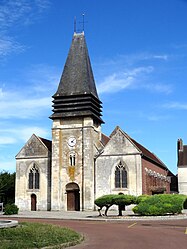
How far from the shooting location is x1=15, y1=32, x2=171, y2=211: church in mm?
41094

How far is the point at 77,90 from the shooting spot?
4347 centimetres

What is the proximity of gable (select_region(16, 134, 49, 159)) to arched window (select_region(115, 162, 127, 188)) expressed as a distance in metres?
9.00

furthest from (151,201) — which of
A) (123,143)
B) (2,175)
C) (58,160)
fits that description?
(2,175)

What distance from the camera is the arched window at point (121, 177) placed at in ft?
135

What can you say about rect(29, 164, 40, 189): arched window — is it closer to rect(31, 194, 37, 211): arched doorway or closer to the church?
the church

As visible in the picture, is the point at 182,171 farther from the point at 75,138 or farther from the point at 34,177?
the point at 34,177

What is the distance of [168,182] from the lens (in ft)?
200

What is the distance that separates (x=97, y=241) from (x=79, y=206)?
27.5 metres

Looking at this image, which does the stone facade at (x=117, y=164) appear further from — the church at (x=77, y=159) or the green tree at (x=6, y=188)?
the green tree at (x=6, y=188)

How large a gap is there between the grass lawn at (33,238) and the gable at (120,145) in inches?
1046

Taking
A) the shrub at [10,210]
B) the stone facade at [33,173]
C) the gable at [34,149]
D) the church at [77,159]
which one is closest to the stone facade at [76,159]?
the church at [77,159]

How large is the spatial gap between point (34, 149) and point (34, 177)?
3.37 meters

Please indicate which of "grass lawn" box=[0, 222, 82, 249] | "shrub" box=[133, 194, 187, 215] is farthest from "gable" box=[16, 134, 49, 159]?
"grass lawn" box=[0, 222, 82, 249]

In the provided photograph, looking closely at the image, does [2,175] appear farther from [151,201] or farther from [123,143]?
[151,201]
